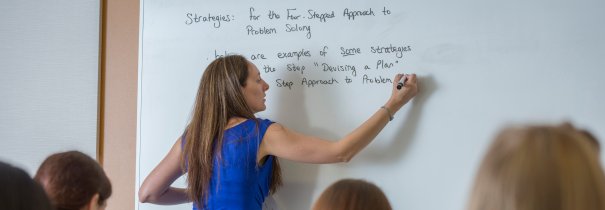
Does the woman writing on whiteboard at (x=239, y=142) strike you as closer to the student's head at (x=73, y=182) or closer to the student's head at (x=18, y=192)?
the student's head at (x=73, y=182)

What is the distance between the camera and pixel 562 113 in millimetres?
1878

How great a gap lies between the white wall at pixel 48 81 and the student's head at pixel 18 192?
1.51 metres

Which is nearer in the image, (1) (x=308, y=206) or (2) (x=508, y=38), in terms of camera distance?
(2) (x=508, y=38)

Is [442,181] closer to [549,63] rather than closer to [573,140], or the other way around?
[549,63]

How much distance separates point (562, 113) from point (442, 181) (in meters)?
0.40

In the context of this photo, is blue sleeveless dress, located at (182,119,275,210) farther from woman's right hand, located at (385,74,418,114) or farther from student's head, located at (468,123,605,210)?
student's head, located at (468,123,605,210)

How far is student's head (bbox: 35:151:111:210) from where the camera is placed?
1.42 m

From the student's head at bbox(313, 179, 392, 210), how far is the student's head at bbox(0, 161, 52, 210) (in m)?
0.51

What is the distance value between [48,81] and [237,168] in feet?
3.35

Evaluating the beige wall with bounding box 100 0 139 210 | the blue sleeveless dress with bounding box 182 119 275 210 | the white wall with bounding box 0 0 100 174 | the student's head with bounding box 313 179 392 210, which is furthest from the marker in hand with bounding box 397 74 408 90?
the white wall with bounding box 0 0 100 174

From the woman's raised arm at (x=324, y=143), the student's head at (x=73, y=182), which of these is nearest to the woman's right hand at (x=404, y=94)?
the woman's raised arm at (x=324, y=143)

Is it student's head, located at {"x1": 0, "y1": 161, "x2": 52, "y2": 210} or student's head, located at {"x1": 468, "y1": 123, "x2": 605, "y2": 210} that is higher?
student's head, located at {"x1": 468, "y1": 123, "x2": 605, "y2": 210}

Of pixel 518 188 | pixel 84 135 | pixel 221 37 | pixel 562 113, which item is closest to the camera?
pixel 518 188

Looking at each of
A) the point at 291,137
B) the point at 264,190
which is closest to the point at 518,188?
the point at 291,137
